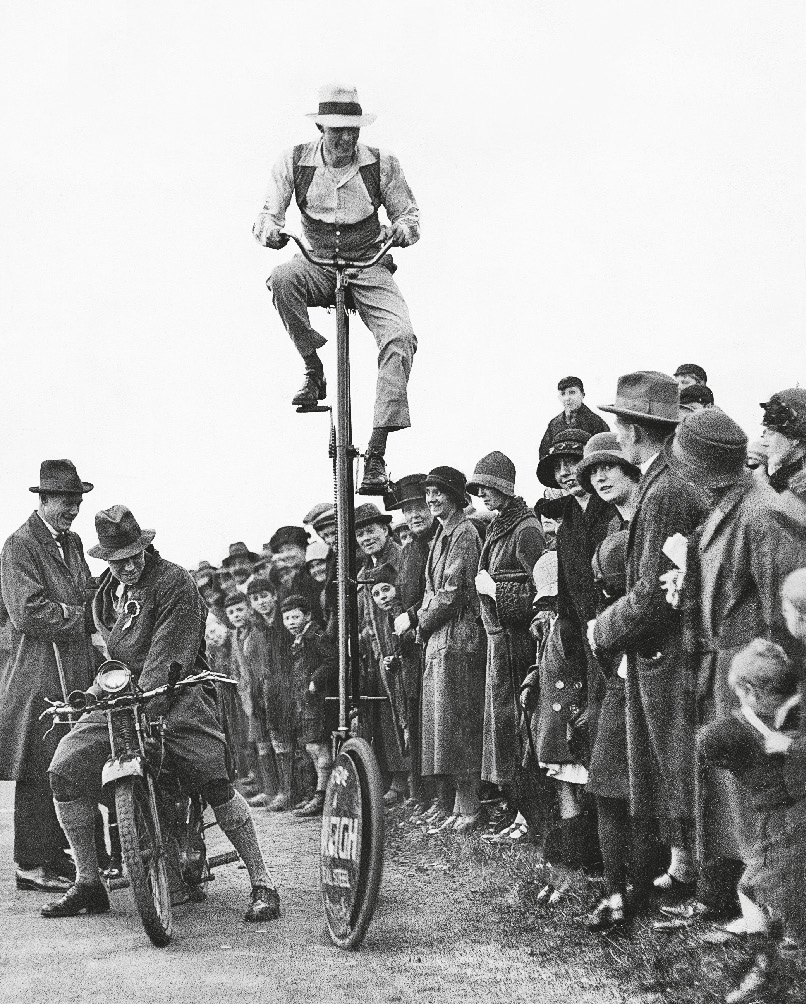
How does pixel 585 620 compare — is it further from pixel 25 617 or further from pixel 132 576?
pixel 25 617

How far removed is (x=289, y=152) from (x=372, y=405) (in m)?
1.14

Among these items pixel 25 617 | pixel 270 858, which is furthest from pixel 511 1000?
pixel 25 617

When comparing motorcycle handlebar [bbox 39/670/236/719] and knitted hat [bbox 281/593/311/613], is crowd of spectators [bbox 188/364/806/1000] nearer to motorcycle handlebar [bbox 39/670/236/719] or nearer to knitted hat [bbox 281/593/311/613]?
knitted hat [bbox 281/593/311/613]

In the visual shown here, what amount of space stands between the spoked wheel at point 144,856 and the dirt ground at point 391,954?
4.7 inches

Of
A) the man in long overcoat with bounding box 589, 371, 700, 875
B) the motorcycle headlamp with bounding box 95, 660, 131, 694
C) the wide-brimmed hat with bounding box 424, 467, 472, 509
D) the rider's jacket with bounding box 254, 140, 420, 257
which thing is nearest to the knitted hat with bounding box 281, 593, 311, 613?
the wide-brimmed hat with bounding box 424, 467, 472, 509

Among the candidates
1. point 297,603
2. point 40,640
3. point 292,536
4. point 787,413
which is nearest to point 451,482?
point 297,603

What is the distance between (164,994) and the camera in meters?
5.35

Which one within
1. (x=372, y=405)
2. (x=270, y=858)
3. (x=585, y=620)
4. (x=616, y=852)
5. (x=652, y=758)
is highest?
(x=372, y=405)

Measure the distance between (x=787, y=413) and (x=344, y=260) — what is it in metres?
2.47

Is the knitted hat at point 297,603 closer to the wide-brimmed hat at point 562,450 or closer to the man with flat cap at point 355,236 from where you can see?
the man with flat cap at point 355,236

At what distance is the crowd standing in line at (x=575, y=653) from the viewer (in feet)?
14.3

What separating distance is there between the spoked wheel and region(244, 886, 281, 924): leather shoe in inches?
14.1

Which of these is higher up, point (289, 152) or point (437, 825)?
point (289, 152)

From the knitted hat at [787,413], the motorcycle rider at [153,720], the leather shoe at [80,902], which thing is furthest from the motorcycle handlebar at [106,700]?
the knitted hat at [787,413]
